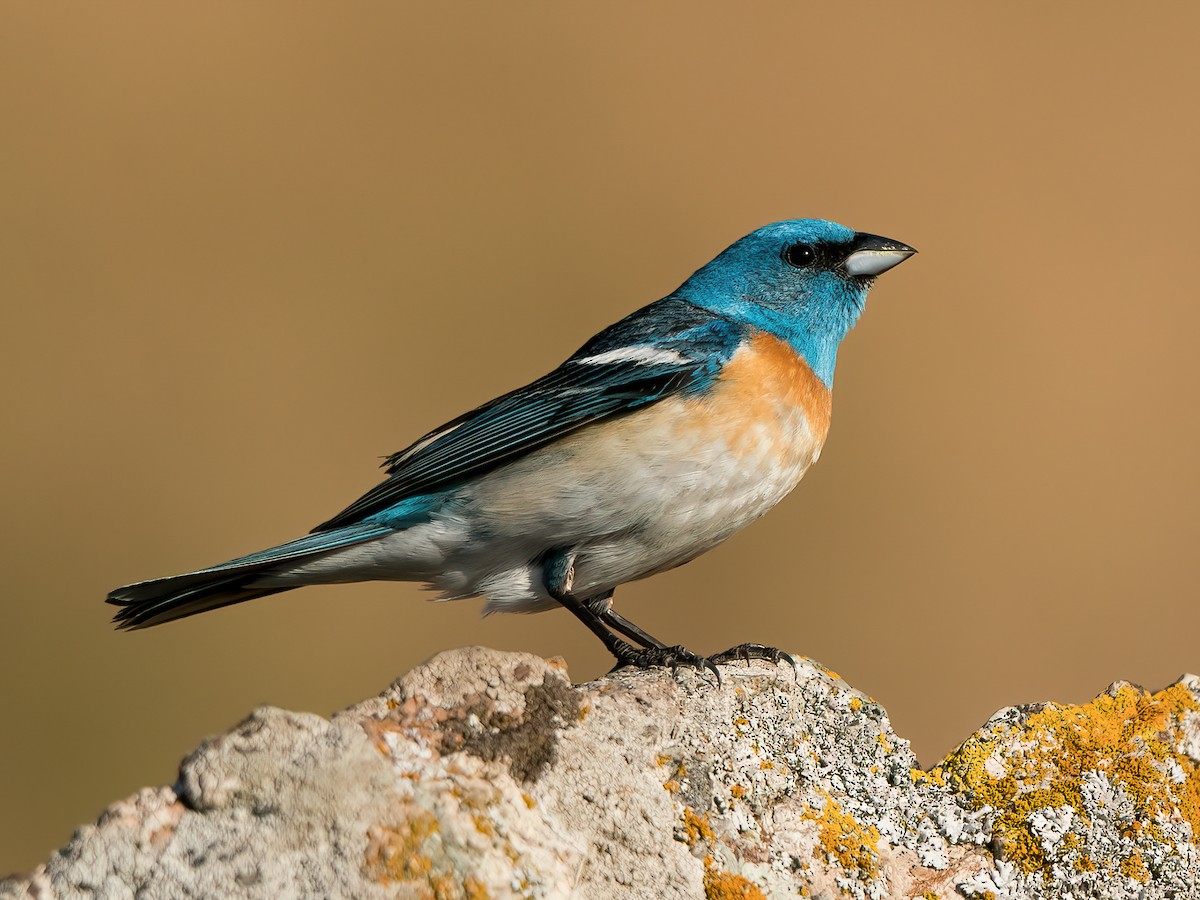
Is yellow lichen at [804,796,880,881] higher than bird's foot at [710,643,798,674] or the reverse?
the reverse

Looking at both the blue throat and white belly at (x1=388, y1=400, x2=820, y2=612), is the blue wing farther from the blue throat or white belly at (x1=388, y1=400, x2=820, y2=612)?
the blue throat

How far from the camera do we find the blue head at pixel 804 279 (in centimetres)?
521

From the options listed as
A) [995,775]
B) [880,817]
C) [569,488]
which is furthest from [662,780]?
[569,488]

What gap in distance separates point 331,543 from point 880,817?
7.53 feet

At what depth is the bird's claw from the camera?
3840 millimetres

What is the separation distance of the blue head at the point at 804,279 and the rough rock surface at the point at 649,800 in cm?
189

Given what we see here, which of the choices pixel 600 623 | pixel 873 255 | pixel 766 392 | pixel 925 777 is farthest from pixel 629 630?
pixel 873 255

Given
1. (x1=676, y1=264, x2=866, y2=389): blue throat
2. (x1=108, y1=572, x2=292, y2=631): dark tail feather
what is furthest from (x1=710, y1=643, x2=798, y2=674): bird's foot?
(x1=108, y1=572, x2=292, y2=631): dark tail feather

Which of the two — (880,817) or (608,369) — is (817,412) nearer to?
(608,369)

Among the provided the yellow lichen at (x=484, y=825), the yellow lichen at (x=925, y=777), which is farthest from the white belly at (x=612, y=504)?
the yellow lichen at (x=484, y=825)

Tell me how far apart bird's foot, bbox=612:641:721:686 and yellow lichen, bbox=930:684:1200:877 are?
0.77 metres

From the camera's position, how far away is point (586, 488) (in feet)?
14.5

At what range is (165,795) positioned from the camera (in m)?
2.44

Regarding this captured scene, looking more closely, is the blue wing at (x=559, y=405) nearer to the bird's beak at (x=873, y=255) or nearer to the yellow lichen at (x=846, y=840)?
the bird's beak at (x=873, y=255)
